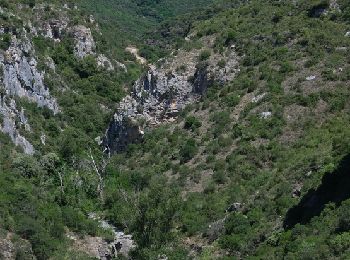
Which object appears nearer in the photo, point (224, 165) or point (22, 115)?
point (224, 165)

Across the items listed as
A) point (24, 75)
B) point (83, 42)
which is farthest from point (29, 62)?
point (83, 42)

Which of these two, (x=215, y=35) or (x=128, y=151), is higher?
(x=215, y=35)

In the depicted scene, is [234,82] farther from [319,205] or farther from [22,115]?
[319,205]

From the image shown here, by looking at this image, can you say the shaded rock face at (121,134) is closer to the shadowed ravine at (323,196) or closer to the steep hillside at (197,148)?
the steep hillside at (197,148)

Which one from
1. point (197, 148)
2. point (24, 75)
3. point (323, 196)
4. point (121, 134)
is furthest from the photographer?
point (24, 75)

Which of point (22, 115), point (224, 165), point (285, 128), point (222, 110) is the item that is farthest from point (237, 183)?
point (22, 115)

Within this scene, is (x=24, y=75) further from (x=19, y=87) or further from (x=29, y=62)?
(x=29, y=62)

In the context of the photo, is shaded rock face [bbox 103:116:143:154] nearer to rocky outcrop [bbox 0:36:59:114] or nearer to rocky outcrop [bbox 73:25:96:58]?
rocky outcrop [bbox 0:36:59:114]
